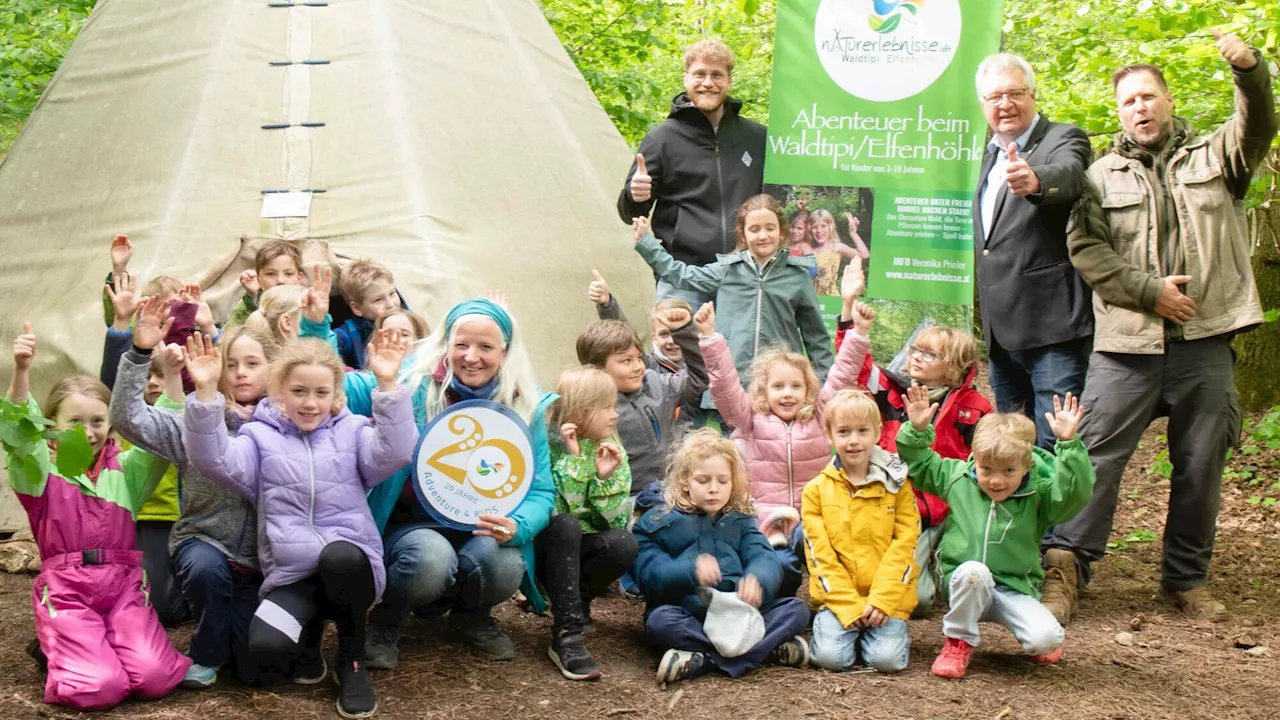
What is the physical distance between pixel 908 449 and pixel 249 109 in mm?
3883

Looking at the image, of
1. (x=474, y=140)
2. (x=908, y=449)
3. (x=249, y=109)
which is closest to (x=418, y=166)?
(x=474, y=140)

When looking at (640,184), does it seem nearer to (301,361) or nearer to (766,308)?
(766,308)

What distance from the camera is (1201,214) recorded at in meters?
4.80

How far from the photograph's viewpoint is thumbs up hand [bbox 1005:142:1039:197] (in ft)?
15.9

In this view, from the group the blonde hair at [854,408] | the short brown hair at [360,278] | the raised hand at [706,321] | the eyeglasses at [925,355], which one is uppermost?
the short brown hair at [360,278]

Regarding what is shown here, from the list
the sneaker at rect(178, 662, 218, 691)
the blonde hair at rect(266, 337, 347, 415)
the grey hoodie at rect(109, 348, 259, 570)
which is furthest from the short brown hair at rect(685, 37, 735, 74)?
the sneaker at rect(178, 662, 218, 691)

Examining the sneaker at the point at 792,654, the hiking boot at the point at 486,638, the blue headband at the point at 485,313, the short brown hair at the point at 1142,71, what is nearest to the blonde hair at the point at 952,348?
the short brown hair at the point at 1142,71

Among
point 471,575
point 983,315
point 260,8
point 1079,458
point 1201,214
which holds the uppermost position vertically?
point 260,8

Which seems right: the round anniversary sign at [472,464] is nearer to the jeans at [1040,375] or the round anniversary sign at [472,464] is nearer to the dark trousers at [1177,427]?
the jeans at [1040,375]

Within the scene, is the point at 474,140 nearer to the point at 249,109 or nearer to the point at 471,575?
the point at 249,109

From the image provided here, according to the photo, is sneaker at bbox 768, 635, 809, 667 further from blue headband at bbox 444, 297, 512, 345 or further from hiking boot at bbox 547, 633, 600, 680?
blue headband at bbox 444, 297, 512, 345

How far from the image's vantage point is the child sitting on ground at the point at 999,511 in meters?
4.13

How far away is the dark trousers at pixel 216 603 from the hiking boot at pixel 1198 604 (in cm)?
349

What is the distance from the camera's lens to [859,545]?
4.29 metres
